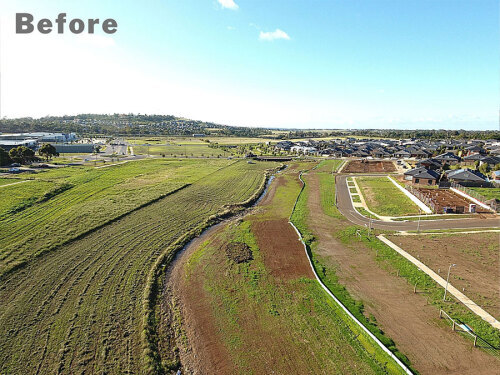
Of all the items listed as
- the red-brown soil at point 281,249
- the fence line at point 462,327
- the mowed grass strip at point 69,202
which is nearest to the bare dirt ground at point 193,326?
the red-brown soil at point 281,249

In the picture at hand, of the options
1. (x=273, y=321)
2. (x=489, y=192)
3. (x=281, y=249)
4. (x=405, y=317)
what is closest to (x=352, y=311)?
(x=405, y=317)

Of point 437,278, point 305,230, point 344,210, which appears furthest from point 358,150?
point 437,278

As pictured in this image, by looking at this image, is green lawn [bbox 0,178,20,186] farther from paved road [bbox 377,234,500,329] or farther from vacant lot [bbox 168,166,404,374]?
paved road [bbox 377,234,500,329]

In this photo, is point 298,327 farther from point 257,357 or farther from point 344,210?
point 344,210

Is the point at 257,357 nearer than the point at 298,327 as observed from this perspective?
Yes

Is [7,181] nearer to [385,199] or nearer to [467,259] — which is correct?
[385,199]

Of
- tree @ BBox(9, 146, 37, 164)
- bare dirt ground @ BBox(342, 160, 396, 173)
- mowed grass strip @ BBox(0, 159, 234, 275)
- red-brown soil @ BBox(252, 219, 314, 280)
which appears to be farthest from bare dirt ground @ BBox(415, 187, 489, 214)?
tree @ BBox(9, 146, 37, 164)
